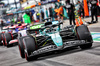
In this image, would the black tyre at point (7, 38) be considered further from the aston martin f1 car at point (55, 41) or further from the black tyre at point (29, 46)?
the black tyre at point (29, 46)

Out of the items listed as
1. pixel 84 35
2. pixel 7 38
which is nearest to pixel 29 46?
pixel 84 35

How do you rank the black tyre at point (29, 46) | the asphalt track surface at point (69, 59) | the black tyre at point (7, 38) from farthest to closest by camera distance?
the black tyre at point (7, 38) < the black tyre at point (29, 46) < the asphalt track surface at point (69, 59)

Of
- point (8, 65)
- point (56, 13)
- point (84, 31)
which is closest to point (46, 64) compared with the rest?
point (8, 65)

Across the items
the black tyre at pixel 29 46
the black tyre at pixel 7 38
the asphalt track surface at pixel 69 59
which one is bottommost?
the black tyre at pixel 7 38

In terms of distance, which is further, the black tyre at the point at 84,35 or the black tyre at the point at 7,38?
the black tyre at the point at 7,38

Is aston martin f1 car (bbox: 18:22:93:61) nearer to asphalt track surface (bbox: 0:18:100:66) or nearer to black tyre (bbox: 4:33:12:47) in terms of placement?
asphalt track surface (bbox: 0:18:100:66)

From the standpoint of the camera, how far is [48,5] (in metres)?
33.8

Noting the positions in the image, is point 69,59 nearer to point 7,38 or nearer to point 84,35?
point 84,35

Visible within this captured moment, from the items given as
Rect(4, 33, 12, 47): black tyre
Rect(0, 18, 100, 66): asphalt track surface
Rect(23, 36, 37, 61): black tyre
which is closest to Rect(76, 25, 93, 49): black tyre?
Rect(0, 18, 100, 66): asphalt track surface

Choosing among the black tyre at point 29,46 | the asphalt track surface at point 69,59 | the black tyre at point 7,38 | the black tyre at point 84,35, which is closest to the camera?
the asphalt track surface at point 69,59

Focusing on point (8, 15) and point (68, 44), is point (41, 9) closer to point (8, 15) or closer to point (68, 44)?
point (8, 15)

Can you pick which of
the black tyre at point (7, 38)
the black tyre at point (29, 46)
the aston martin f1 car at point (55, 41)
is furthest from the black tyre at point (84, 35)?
the black tyre at point (7, 38)

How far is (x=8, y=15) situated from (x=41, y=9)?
45.3 ft

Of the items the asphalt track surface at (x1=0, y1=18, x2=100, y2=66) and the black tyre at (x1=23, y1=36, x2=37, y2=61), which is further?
the black tyre at (x1=23, y1=36, x2=37, y2=61)
